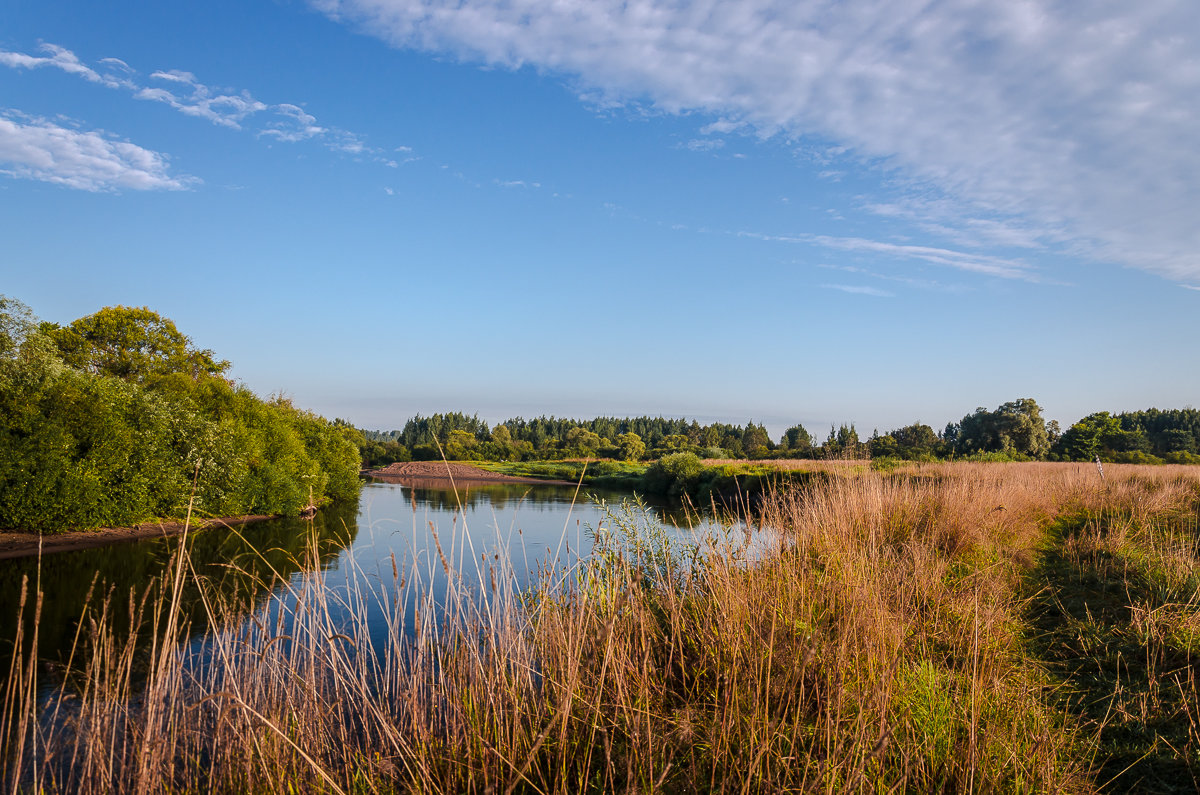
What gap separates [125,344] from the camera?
33.9 m

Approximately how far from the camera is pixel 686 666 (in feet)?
14.1

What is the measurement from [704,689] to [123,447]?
764 inches

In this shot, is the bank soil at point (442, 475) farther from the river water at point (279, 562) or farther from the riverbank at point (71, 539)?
the riverbank at point (71, 539)

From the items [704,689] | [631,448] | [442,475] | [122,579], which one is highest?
[631,448]

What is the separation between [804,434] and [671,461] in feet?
86.6

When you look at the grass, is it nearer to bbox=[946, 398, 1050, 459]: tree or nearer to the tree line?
the tree line

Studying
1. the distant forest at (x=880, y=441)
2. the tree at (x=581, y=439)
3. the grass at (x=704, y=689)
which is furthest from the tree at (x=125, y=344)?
the tree at (x=581, y=439)

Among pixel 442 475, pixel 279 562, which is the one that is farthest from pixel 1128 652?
pixel 442 475

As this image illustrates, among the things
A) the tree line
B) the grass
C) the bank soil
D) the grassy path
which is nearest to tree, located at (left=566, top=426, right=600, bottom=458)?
A: the bank soil

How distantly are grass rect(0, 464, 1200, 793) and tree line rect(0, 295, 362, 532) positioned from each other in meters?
6.26

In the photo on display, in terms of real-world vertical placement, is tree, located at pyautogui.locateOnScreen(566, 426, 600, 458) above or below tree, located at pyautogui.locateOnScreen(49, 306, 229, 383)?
below

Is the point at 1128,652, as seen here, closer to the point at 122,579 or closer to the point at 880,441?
the point at 122,579

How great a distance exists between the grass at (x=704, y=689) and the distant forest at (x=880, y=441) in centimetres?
279

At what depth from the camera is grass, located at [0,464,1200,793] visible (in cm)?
293
